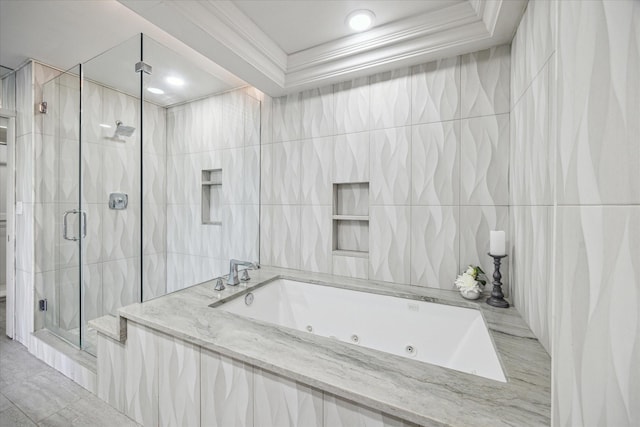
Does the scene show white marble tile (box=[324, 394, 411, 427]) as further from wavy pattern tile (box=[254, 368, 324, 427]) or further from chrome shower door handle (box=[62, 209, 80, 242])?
chrome shower door handle (box=[62, 209, 80, 242])

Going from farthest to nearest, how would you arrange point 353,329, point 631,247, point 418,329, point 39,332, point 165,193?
point 39,332 → point 165,193 → point 353,329 → point 418,329 → point 631,247

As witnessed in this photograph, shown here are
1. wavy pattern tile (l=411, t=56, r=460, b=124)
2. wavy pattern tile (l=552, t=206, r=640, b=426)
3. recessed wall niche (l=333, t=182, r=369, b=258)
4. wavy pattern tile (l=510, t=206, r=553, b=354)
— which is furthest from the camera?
recessed wall niche (l=333, t=182, r=369, b=258)

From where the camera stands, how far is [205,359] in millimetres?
1144

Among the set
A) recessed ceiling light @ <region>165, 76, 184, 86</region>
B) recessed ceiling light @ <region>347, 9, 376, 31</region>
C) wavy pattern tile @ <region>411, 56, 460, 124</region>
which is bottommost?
wavy pattern tile @ <region>411, 56, 460, 124</region>

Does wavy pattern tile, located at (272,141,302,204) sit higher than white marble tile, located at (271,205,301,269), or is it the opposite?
wavy pattern tile, located at (272,141,302,204)

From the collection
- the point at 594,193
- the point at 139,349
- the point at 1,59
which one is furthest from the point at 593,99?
the point at 1,59

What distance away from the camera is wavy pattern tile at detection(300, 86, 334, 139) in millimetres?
2141

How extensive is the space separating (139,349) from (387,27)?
239 cm

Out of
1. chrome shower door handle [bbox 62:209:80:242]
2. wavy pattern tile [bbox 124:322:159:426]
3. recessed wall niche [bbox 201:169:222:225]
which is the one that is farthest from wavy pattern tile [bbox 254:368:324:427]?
chrome shower door handle [bbox 62:209:80:242]

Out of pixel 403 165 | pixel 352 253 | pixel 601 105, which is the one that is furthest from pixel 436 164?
pixel 601 105

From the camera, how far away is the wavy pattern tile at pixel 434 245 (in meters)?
1.74

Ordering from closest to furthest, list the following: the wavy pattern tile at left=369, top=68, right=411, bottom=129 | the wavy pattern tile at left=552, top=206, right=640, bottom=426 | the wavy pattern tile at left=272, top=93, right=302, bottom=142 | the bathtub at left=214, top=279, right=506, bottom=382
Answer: the wavy pattern tile at left=552, top=206, right=640, bottom=426 → the bathtub at left=214, top=279, right=506, bottom=382 → the wavy pattern tile at left=369, top=68, right=411, bottom=129 → the wavy pattern tile at left=272, top=93, right=302, bottom=142

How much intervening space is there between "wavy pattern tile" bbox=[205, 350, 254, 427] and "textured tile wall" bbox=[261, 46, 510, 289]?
1.18 m

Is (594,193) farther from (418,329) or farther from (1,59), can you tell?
(1,59)
